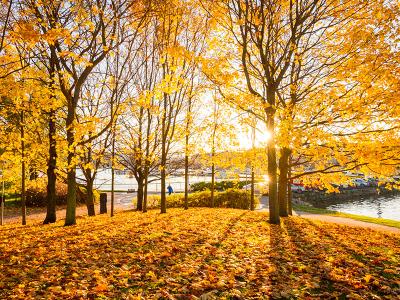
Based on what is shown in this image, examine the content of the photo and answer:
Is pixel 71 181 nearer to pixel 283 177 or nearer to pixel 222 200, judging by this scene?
pixel 283 177

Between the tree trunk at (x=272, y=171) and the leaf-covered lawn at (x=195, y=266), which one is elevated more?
the tree trunk at (x=272, y=171)

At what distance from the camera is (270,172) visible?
9867mm

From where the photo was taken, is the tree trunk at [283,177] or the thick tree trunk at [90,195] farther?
the thick tree trunk at [90,195]

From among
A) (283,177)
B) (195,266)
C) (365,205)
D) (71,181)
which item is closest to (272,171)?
(283,177)

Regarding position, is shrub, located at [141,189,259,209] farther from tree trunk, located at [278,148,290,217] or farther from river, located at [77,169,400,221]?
tree trunk, located at [278,148,290,217]

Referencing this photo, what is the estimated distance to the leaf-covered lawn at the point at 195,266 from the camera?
410cm

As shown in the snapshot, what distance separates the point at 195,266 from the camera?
200 inches

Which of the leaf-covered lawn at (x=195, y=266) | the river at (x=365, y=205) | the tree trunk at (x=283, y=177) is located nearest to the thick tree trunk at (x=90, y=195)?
the river at (x=365, y=205)

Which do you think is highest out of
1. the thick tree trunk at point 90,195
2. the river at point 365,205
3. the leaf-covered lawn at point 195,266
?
the thick tree trunk at point 90,195

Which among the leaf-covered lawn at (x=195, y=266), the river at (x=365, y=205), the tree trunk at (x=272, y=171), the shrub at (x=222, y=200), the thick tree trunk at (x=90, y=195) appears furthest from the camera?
the river at (x=365, y=205)

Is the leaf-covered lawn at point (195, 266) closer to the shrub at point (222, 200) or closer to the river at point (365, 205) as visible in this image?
the shrub at point (222, 200)

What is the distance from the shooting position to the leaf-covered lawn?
410 cm

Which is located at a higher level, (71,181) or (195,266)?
(71,181)

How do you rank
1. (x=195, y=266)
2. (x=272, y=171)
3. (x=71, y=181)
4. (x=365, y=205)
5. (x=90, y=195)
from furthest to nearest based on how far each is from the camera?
(x=365, y=205) < (x=90, y=195) < (x=71, y=181) < (x=272, y=171) < (x=195, y=266)
